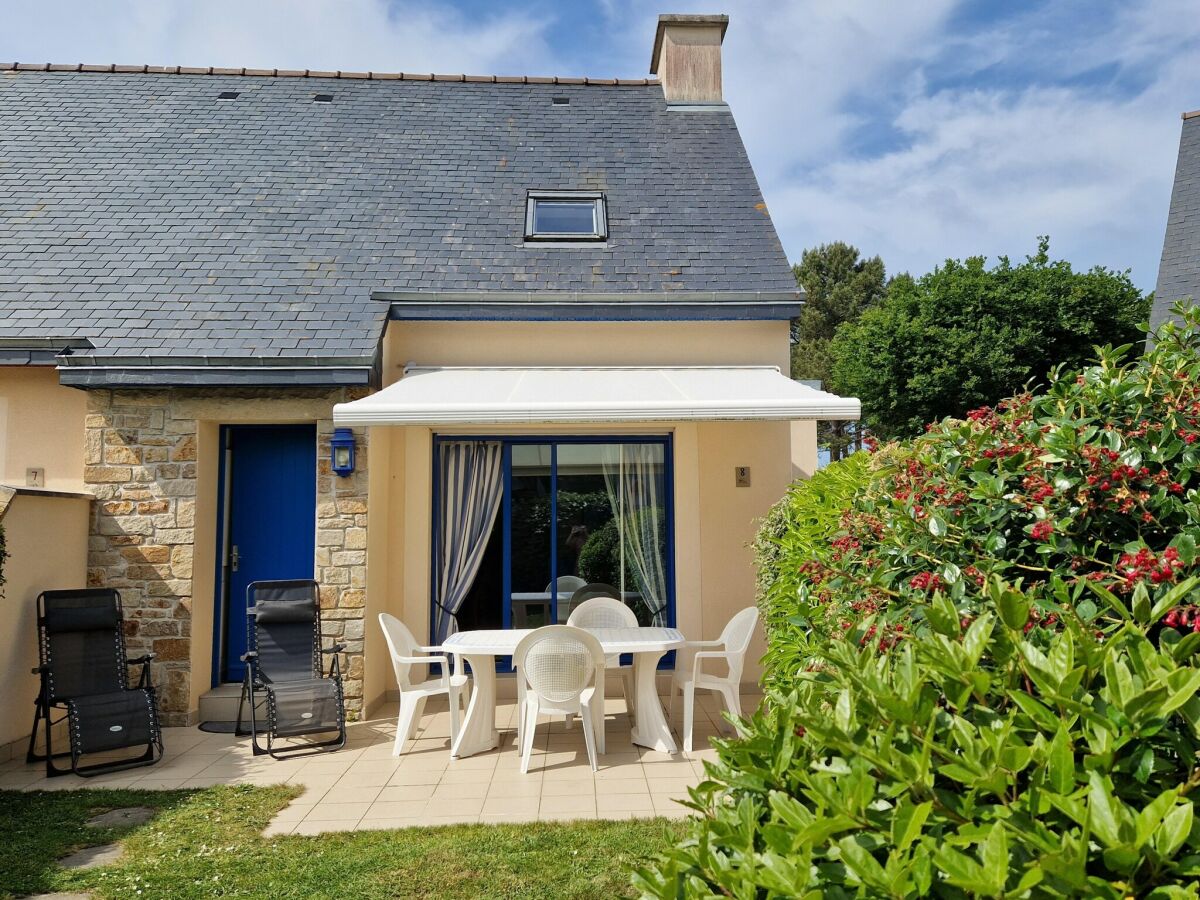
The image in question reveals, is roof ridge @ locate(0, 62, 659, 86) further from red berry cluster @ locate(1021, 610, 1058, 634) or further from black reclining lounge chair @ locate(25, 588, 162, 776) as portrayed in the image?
red berry cluster @ locate(1021, 610, 1058, 634)

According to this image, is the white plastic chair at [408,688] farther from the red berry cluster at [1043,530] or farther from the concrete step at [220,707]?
the red berry cluster at [1043,530]

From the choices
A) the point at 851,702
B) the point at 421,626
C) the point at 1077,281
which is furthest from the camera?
the point at 1077,281

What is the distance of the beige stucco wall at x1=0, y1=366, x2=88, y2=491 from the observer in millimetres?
10961

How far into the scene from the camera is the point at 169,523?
34.6ft

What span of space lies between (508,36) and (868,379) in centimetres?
1677

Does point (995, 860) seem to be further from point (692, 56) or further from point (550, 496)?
point (692, 56)

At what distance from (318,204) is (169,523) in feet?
19.2

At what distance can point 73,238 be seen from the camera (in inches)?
499

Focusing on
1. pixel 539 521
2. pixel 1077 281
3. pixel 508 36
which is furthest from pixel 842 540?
pixel 1077 281

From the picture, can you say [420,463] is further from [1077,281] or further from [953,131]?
[1077,281]

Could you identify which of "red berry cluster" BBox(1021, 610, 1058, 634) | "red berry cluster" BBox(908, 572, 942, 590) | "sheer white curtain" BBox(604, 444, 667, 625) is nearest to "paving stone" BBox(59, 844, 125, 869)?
"red berry cluster" BBox(908, 572, 942, 590)

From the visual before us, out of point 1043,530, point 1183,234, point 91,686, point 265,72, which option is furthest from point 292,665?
point 1183,234

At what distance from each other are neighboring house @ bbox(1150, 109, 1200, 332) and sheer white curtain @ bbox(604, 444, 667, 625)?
1290cm

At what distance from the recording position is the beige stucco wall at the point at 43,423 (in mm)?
10961
